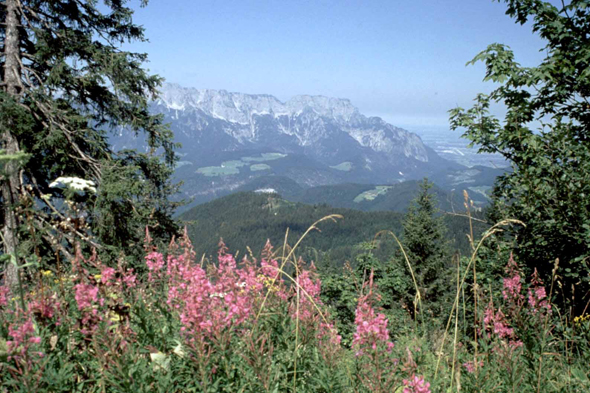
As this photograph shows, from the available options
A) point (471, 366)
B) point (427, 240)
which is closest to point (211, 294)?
point (471, 366)

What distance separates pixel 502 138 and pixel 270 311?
651 cm

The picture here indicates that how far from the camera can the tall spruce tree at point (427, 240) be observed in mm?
31156

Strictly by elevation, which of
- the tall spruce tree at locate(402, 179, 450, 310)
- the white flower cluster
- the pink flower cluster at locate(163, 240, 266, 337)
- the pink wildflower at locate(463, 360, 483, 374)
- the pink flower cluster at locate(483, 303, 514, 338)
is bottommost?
the tall spruce tree at locate(402, 179, 450, 310)

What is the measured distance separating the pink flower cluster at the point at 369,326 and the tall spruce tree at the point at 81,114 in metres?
7.89

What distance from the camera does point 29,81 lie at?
32.9ft

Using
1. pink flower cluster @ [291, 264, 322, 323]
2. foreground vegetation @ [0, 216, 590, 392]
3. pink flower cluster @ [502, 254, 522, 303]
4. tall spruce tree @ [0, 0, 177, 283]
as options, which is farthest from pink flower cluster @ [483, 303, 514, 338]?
tall spruce tree @ [0, 0, 177, 283]

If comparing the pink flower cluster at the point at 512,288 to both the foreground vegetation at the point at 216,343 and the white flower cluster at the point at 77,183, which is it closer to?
the foreground vegetation at the point at 216,343

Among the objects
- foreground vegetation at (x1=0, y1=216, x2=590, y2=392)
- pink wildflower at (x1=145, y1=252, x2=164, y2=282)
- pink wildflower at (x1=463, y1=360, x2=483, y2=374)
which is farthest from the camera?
pink wildflower at (x1=145, y1=252, x2=164, y2=282)

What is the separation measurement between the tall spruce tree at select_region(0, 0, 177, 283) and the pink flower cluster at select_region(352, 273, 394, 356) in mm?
7890

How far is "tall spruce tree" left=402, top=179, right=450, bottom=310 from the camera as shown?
31156 millimetres

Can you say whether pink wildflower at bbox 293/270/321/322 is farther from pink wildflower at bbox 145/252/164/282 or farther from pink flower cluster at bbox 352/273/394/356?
pink wildflower at bbox 145/252/164/282

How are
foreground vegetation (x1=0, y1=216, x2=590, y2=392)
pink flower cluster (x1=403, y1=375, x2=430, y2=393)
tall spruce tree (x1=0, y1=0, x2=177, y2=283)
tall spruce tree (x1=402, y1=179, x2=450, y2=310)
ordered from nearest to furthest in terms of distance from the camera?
1. pink flower cluster (x1=403, y1=375, x2=430, y2=393)
2. foreground vegetation (x1=0, y1=216, x2=590, y2=392)
3. tall spruce tree (x1=0, y1=0, x2=177, y2=283)
4. tall spruce tree (x1=402, y1=179, x2=450, y2=310)

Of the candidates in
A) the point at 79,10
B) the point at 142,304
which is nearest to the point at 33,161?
the point at 79,10

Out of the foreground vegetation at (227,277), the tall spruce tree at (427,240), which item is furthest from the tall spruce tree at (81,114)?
the tall spruce tree at (427,240)
